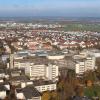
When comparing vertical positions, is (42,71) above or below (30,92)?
below

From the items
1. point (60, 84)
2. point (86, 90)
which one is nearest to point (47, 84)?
point (60, 84)

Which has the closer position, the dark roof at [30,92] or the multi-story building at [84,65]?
the dark roof at [30,92]

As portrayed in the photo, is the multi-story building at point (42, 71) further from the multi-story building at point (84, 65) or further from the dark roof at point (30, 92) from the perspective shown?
the dark roof at point (30, 92)

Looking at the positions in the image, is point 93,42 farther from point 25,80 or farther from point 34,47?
point 25,80

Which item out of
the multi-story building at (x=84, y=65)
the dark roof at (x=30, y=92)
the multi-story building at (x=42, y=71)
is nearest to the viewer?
the dark roof at (x=30, y=92)

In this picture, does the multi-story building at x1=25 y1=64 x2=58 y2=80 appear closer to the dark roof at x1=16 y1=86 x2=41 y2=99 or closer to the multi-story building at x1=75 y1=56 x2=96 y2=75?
the multi-story building at x1=75 y1=56 x2=96 y2=75

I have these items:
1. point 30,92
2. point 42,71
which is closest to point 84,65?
point 42,71

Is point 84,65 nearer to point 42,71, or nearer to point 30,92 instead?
point 42,71

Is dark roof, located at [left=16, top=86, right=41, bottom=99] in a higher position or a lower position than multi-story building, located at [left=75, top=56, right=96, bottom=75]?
higher

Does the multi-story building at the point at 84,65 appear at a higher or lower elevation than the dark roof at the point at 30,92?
lower

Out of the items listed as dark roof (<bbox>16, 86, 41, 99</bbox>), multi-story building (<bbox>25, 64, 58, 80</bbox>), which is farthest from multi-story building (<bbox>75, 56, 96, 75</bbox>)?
dark roof (<bbox>16, 86, 41, 99</bbox>)

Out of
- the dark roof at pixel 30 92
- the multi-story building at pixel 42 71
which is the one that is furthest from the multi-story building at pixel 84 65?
the dark roof at pixel 30 92
